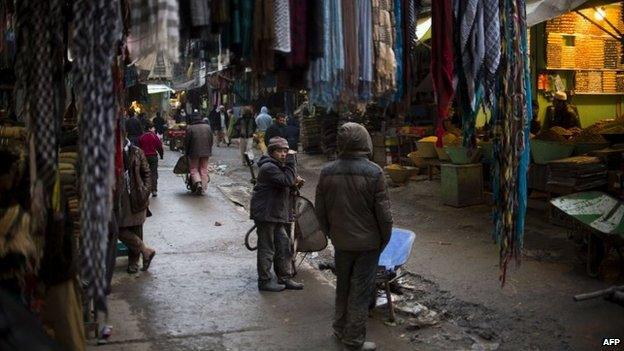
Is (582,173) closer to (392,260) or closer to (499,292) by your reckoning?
(499,292)

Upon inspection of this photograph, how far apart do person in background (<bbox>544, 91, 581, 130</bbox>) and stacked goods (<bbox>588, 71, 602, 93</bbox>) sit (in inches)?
46.9

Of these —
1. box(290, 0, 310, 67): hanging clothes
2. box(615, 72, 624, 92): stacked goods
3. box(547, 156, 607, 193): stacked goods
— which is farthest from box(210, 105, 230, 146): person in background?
box(290, 0, 310, 67): hanging clothes

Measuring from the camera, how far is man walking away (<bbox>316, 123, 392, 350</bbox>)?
215 inches

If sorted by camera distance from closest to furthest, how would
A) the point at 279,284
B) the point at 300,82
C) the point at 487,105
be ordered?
the point at 300,82 → the point at 487,105 → the point at 279,284

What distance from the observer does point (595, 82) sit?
1322 centimetres

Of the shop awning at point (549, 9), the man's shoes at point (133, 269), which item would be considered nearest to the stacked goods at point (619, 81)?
the shop awning at point (549, 9)

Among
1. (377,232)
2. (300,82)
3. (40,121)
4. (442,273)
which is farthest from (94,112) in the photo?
(442,273)

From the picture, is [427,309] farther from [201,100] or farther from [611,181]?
[201,100]

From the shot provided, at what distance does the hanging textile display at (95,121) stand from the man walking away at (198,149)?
1197 cm

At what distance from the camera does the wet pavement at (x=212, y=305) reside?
5797 mm

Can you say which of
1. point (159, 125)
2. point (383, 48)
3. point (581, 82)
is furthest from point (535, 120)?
point (159, 125)

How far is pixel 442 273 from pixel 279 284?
216 centimetres

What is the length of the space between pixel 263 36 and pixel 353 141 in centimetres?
293

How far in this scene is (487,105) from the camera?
321 centimetres
